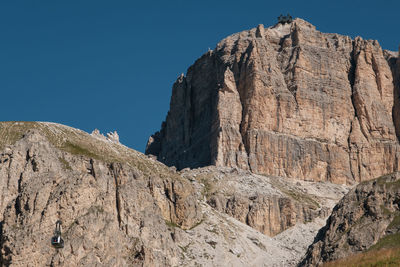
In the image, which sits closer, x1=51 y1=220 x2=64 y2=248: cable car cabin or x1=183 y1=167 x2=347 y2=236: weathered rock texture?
x1=51 y1=220 x2=64 y2=248: cable car cabin

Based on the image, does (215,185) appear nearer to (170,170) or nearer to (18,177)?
(170,170)

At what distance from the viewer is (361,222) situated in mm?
114125

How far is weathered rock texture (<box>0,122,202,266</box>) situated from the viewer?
132m

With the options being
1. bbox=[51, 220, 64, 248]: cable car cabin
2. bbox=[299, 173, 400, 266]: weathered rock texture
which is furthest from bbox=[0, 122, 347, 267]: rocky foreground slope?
bbox=[299, 173, 400, 266]: weathered rock texture

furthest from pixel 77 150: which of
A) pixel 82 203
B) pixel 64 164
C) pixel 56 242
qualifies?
pixel 56 242

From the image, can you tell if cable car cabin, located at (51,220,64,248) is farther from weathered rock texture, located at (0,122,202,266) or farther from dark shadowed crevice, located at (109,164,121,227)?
dark shadowed crevice, located at (109,164,121,227)

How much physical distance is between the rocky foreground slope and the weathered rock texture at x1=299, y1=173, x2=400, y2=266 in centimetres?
3395

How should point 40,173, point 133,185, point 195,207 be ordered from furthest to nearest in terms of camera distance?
point 195,207
point 133,185
point 40,173

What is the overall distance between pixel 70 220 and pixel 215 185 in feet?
217

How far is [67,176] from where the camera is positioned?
14462cm

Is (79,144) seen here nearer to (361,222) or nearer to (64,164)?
(64,164)

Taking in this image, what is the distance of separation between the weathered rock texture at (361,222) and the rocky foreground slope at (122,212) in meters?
34.0

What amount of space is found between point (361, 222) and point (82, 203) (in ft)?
153

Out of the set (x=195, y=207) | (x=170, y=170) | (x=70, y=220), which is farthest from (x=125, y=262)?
(x=170, y=170)
